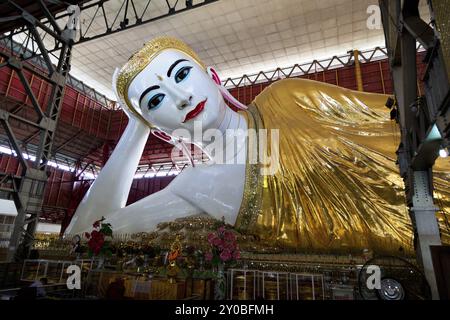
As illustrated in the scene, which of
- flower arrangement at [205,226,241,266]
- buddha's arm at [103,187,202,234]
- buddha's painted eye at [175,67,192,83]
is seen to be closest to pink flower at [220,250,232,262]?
flower arrangement at [205,226,241,266]

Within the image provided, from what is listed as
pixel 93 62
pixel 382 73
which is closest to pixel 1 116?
pixel 93 62

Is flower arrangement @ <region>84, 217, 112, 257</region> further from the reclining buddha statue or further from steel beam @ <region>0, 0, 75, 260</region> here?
steel beam @ <region>0, 0, 75, 260</region>

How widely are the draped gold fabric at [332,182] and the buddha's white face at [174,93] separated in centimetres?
72

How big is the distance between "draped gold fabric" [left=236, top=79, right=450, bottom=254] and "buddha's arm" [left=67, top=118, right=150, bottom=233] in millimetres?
1634

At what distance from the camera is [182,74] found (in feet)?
11.9

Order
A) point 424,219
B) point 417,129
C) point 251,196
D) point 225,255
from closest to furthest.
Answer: point 417,129
point 424,219
point 225,255
point 251,196

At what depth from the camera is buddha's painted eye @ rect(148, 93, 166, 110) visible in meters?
3.60

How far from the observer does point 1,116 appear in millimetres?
4078

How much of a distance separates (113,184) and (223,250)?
2048 mm

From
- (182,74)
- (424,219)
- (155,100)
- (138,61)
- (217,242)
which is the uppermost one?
(138,61)

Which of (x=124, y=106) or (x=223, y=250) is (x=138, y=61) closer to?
(x=124, y=106)

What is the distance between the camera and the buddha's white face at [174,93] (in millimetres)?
3553

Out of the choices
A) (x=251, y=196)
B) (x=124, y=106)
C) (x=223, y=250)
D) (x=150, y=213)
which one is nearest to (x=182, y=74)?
(x=124, y=106)

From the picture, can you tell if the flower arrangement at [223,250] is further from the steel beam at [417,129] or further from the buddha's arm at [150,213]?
the steel beam at [417,129]
